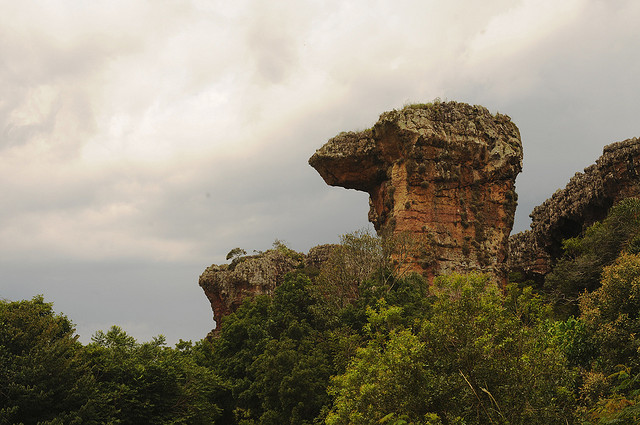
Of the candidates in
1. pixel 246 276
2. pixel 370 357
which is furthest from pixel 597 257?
pixel 246 276

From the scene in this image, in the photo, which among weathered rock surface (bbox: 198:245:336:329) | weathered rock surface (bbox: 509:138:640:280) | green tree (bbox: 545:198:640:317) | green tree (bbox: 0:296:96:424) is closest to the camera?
green tree (bbox: 0:296:96:424)

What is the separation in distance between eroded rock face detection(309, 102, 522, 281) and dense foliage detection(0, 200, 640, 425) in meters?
3.07

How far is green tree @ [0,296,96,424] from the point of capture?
63.4ft

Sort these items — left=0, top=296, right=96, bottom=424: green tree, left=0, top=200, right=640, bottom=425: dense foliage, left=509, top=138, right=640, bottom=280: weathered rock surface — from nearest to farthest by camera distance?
left=0, top=200, right=640, bottom=425: dense foliage → left=0, top=296, right=96, bottom=424: green tree → left=509, top=138, right=640, bottom=280: weathered rock surface

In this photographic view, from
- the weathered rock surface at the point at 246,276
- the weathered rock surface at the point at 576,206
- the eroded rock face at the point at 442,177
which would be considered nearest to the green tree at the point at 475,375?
the eroded rock face at the point at 442,177

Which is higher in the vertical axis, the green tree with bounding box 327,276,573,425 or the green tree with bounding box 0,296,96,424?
the green tree with bounding box 0,296,96,424

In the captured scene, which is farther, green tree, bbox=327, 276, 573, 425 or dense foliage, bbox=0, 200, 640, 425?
dense foliage, bbox=0, 200, 640, 425

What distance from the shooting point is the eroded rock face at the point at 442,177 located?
37125 millimetres

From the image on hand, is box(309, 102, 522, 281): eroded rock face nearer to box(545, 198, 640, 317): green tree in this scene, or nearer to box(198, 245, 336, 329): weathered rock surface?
box(545, 198, 640, 317): green tree

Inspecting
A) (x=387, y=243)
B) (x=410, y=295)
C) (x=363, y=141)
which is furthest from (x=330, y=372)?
(x=363, y=141)

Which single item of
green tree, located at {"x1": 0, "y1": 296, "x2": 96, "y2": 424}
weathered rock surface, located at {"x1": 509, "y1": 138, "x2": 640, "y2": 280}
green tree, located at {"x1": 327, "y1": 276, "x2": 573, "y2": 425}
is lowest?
green tree, located at {"x1": 327, "y1": 276, "x2": 573, "y2": 425}

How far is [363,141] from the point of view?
39.8 metres

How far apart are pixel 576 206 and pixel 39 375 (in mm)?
38191

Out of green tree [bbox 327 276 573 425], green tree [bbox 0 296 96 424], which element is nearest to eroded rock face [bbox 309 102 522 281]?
green tree [bbox 0 296 96 424]
